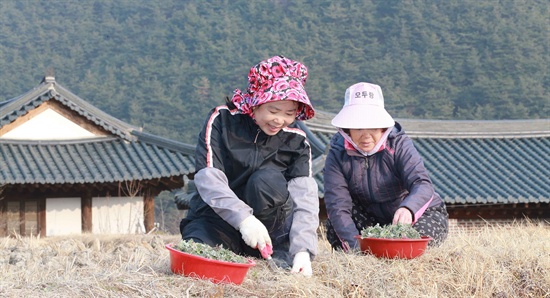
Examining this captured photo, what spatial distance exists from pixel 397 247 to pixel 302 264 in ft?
1.82

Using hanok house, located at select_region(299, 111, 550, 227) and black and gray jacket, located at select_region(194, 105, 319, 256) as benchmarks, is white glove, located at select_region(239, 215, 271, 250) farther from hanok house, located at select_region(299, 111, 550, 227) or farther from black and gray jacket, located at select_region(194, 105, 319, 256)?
hanok house, located at select_region(299, 111, 550, 227)

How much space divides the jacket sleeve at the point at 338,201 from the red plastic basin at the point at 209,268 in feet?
3.98

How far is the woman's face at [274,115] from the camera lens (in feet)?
14.6

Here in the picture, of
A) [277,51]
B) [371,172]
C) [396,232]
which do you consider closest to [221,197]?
[396,232]

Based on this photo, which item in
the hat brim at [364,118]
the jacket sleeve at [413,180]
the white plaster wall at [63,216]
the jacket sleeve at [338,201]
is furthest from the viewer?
the white plaster wall at [63,216]

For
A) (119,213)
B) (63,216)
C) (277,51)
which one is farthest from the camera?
(277,51)

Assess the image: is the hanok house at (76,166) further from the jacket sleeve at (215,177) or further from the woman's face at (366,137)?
the jacket sleeve at (215,177)

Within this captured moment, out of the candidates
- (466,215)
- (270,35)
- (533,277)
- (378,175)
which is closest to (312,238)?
(378,175)

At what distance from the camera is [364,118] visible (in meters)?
4.92

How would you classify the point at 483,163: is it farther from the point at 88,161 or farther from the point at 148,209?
the point at 88,161

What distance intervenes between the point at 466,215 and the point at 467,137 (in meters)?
2.60

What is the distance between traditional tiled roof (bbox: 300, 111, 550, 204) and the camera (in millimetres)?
14672

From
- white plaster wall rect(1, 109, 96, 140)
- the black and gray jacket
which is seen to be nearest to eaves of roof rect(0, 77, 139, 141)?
white plaster wall rect(1, 109, 96, 140)

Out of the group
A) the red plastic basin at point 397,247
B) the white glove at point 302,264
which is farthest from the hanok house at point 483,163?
the white glove at point 302,264
